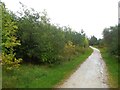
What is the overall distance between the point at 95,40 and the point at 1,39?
118 metres

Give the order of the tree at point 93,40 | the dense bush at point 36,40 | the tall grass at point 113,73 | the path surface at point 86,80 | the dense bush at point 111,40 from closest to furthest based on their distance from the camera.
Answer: the path surface at point 86,80 → the tall grass at point 113,73 → the dense bush at point 36,40 → the dense bush at point 111,40 → the tree at point 93,40

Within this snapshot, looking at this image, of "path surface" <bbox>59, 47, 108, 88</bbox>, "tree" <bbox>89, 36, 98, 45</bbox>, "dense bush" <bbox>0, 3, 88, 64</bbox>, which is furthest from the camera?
"tree" <bbox>89, 36, 98, 45</bbox>

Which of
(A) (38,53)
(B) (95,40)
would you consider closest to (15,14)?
(A) (38,53)

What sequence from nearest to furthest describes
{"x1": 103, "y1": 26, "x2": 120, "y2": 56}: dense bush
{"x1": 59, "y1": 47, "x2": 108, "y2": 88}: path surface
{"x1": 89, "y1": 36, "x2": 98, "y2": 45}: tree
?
{"x1": 59, "y1": 47, "x2": 108, "y2": 88}: path surface < {"x1": 103, "y1": 26, "x2": 120, "y2": 56}: dense bush < {"x1": 89, "y1": 36, "x2": 98, "y2": 45}: tree

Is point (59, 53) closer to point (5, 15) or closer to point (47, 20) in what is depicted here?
point (47, 20)

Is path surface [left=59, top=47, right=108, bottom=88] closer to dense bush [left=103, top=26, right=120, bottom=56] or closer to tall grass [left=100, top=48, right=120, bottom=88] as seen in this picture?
tall grass [left=100, top=48, right=120, bottom=88]

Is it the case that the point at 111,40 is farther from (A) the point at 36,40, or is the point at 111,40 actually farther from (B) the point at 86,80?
(B) the point at 86,80

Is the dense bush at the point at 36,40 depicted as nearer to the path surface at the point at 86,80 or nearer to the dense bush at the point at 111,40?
the path surface at the point at 86,80

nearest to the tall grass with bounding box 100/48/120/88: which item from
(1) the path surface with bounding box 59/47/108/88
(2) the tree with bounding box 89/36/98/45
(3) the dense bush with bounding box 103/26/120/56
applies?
(1) the path surface with bounding box 59/47/108/88

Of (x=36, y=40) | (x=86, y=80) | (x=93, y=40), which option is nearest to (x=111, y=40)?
(x=36, y=40)

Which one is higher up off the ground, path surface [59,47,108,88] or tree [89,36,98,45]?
tree [89,36,98,45]

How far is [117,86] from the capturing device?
643 inches

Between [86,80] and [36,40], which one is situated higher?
[36,40]

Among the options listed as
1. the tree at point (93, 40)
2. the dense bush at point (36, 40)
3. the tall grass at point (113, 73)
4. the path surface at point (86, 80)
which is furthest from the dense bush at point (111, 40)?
the tree at point (93, 40)
